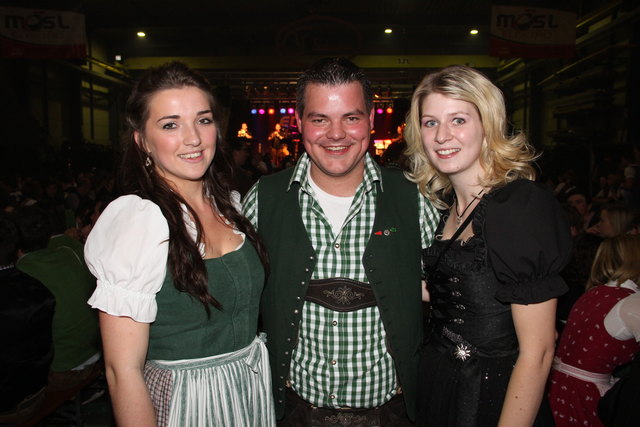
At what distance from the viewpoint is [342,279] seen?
1945mm

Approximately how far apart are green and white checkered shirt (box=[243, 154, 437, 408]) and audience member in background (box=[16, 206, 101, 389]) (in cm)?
211

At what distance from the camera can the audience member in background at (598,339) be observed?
2584 mm

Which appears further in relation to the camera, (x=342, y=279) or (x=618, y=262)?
(x=618, y=262)

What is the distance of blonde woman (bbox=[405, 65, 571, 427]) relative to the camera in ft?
5.03

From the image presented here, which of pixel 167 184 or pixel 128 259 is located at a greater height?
pixel 167 184

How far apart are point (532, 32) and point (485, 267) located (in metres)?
7.14

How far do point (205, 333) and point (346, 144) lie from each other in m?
0.86

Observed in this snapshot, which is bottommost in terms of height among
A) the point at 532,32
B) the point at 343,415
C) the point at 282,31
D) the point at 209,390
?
the point at 343,415

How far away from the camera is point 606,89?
34.1ft

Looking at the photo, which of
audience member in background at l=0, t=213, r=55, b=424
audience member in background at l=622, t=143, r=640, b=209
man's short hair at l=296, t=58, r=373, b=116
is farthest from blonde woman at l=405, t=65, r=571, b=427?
audience member in background at l=622, t=143, r=640, b=209

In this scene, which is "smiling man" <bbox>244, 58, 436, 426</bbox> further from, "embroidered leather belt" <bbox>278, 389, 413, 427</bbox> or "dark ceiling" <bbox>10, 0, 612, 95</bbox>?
"dark ceiling" <bbox>10, 0, 612, 95</bbox>

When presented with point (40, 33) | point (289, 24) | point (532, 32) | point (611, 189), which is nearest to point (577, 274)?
point (611, 189)

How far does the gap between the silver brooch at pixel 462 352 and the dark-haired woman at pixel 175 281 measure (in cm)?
66

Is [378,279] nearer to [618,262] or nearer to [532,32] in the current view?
[618,262]
